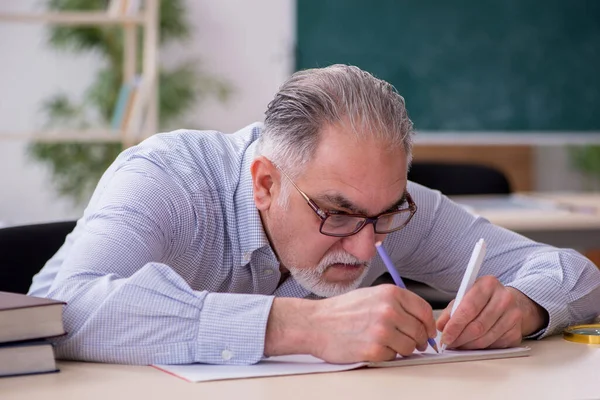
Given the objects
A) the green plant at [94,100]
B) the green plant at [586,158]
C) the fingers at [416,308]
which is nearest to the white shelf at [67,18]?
the green plant at [94,100]

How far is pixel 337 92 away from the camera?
1562mm

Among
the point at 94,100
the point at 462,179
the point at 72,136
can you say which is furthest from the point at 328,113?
the point at 94,100

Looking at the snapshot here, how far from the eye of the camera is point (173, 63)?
5.81 meters

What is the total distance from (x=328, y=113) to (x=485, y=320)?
40cm

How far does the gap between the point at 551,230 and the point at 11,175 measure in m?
3.65

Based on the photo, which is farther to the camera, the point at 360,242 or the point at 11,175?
the point at 11,175

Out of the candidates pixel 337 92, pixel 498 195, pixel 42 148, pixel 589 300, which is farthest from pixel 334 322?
pixel 42 148

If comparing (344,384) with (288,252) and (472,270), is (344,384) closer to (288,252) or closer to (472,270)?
(472,270)

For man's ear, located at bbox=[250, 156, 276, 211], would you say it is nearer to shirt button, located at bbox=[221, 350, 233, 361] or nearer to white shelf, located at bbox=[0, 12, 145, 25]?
shirt button, located at bbox=[221, 350, 233, 361]

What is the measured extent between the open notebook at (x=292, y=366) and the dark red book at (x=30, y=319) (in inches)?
6.0

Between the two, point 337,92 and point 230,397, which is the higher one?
point 337,92

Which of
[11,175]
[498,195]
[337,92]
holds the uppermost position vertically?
[337,92]

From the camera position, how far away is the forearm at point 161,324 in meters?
1.32

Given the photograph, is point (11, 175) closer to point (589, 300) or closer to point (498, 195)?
point (498, 195)
